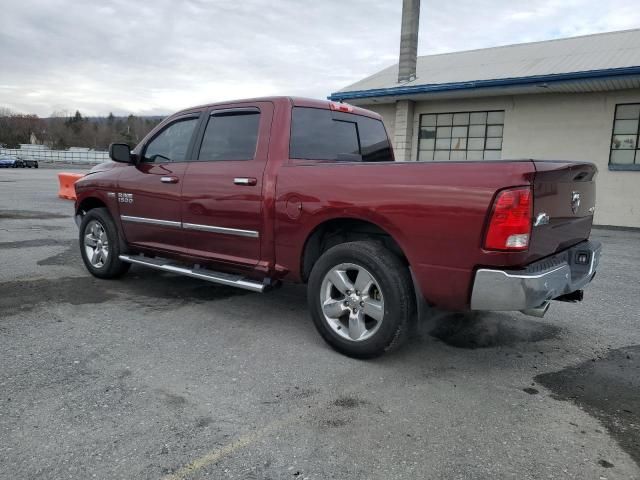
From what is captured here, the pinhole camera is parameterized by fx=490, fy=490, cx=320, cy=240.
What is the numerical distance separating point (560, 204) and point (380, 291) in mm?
1315

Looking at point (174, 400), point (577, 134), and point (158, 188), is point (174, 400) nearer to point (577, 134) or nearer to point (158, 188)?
point (158, 188)

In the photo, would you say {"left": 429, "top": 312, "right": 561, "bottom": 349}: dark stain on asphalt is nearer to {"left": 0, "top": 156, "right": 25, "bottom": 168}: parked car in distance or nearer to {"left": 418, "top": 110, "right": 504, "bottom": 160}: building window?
{"left": 418, "top": 110, "right": 504, "bottom": 160}: building window

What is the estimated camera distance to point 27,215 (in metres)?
11.1

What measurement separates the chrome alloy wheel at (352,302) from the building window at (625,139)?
11152mm

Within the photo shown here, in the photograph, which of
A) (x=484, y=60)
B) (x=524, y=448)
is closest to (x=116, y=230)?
(x=524, y=448)

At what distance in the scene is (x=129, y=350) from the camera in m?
3.65

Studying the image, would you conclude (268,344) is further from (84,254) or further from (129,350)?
(84,254)

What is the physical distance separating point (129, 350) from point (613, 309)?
4.60m

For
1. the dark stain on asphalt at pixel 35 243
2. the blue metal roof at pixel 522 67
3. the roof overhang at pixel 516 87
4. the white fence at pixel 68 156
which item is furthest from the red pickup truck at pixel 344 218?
the white fence at pixel 68 156

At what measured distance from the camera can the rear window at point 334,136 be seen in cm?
422

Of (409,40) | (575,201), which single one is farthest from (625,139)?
(575,201)

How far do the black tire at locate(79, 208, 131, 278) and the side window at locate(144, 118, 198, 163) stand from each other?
0.90 meters

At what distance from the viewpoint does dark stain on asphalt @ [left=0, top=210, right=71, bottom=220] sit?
10695 mm

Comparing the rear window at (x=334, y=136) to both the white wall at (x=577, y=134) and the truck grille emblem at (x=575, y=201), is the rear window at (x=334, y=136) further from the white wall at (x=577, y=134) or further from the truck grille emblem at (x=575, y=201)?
the white wall at (x=577, y=134)
